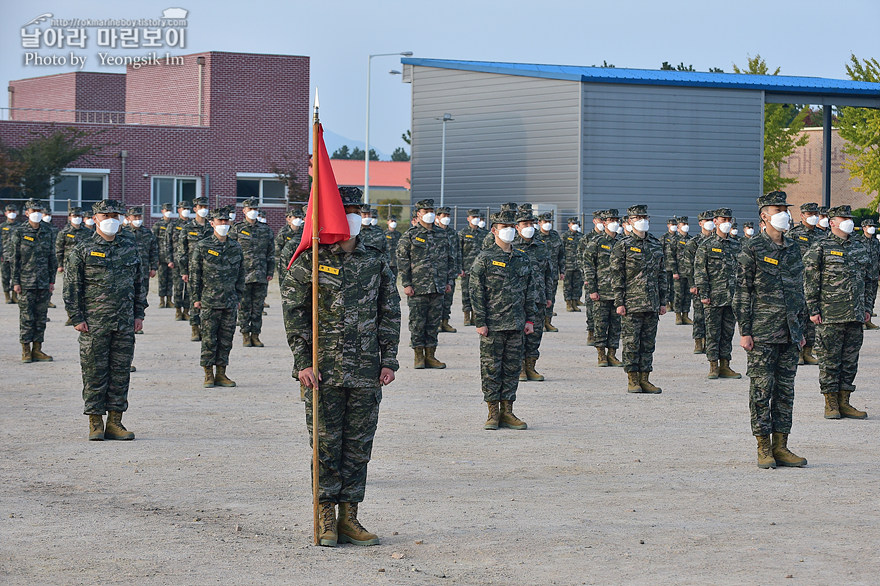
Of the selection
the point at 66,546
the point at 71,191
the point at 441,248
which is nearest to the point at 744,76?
the point at 71,191

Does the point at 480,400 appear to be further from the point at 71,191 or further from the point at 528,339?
the point at 71,191

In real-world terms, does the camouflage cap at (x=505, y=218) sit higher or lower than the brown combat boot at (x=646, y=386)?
higher

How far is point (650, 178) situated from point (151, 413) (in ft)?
102

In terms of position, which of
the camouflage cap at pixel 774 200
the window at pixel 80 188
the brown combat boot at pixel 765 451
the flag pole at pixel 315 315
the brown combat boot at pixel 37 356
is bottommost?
the brown combat boot at pixel 37 356

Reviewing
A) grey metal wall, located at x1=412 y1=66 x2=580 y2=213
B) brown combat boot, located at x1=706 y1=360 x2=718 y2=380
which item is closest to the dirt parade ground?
brown combat boot, located at x1=706 y1=360 x2=718 y2=380

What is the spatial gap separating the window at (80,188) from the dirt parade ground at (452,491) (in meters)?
32.5

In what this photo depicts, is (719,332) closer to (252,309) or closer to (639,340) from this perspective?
(639,340)

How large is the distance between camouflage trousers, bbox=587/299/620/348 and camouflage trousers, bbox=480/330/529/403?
5.42 m

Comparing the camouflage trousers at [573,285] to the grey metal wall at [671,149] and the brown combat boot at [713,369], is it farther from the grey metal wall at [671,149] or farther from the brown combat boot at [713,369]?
the brown combat boot at [713,369]

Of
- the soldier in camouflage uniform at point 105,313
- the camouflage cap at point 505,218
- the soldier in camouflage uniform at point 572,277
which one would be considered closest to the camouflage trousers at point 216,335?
the soldier in camouflage uniform at point 105,313

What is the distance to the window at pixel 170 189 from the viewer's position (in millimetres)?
46750

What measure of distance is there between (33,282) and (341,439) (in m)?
11.0

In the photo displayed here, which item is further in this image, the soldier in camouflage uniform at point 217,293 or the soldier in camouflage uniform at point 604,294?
the soldier in camouflage uniform at point 604,294

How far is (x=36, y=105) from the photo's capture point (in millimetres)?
62906
